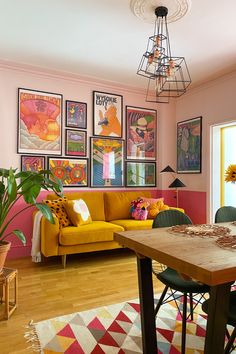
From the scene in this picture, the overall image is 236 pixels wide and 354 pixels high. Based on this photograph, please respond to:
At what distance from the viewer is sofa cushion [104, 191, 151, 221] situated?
416cm

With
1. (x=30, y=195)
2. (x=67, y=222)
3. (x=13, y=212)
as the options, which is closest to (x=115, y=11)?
(x=30, y=195)

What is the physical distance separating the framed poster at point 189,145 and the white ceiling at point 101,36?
864 mm

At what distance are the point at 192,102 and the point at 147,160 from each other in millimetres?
1262

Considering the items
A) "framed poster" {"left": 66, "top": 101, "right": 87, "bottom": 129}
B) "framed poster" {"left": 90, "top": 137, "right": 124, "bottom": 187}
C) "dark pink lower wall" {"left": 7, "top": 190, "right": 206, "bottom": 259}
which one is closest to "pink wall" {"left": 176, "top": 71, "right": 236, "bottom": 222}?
"dark pink lower wall" {"left": 7, "top": 190, "right": 206, "bottom": 259}

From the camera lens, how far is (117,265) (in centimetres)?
344

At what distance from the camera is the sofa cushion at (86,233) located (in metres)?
3.19

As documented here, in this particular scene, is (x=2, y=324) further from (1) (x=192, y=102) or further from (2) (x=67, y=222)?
(1) (x=192, y=102)

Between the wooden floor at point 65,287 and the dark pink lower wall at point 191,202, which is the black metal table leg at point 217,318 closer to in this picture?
the wooden floor at point 65,287

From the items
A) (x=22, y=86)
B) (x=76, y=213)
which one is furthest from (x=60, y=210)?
(x=22, y=86)

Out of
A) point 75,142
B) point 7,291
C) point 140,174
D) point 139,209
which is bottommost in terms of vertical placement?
point 7,291

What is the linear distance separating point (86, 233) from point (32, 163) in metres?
1.35

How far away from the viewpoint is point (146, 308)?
1.59 meters

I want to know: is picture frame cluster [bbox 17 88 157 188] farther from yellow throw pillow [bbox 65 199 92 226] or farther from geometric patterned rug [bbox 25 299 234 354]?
geometric patterned rug [bbox 25 299 234 354]

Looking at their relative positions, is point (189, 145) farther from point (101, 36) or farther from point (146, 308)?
point (146, 308)
